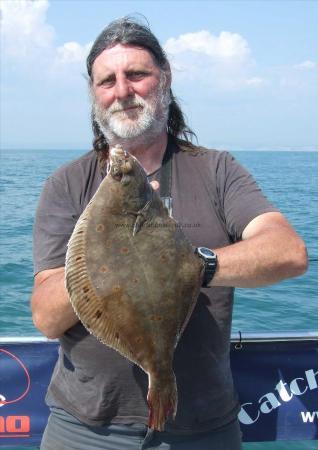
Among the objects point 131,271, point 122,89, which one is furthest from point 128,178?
point 122,89

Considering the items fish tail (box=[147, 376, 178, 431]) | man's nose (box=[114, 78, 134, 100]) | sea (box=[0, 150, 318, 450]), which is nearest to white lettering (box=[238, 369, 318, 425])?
sea (box=[0, 150, 318, 450])

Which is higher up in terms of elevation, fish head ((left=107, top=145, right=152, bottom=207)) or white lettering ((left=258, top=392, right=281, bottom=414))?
fish head ((left=107, top=145, right=152, bottom=207))

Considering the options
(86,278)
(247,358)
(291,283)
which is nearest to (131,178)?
(86,278)

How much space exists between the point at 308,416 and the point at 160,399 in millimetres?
1815

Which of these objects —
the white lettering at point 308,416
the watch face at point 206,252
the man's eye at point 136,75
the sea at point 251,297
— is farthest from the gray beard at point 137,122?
the sea at point 251,297

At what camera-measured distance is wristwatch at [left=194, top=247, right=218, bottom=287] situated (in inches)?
88.7

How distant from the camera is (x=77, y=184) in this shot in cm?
279

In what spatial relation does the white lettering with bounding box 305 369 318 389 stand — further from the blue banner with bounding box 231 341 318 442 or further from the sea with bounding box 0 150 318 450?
the sea with bounding box 0 150 318 450

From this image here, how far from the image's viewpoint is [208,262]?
7.40 feet

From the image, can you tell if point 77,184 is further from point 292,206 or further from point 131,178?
point 292,206

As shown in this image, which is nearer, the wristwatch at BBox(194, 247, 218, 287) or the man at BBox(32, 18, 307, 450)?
the wristwatch at BBox(194, 247, 218, 287)

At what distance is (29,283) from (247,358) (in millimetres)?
7809

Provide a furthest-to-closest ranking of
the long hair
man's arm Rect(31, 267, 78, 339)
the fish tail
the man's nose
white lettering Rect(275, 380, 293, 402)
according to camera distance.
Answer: white lettering Rect(275, 380, 293, 402) → the long hair → the man's nose → man's arm Rect(31, 267, 78, 339) → the fish tail

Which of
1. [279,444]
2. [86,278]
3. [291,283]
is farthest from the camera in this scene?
[291,283]
